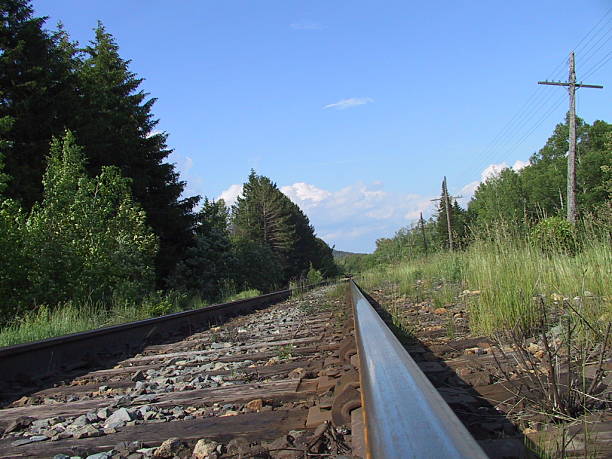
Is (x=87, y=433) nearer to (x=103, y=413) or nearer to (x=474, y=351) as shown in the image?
(x=103, y=413)

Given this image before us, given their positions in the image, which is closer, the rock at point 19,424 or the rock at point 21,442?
the rock at point 21,442

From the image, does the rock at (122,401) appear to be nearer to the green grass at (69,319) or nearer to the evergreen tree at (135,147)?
the green grass at (69,319)

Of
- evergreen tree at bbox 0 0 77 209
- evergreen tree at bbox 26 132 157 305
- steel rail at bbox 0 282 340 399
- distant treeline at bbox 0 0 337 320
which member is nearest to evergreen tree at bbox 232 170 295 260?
distant treeline at bbox 0 0 337 320

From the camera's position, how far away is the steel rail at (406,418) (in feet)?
3.01

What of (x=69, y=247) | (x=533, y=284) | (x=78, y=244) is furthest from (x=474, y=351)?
(x=78, y=244)

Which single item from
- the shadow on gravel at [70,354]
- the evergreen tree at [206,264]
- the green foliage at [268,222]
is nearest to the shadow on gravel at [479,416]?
the shadow on gravel at [70,354]

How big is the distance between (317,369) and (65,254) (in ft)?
28.8

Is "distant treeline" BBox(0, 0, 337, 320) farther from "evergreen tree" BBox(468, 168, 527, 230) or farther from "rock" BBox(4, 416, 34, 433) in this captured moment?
"evergreen tree" BBox(468, 168, 527, 230)

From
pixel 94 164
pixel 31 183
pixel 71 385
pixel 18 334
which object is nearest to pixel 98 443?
pixel 71 385

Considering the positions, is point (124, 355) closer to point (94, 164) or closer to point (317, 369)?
point (317, 369)

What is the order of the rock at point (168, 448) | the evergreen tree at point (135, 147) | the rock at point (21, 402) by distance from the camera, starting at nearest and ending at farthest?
1. the rock at point (168, 448)
2. the rock at point (21, 402)
3. the evergreen tree at point (135, 147)

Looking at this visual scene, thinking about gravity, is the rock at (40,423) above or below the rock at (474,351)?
below

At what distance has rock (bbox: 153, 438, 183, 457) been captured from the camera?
70.7 inches

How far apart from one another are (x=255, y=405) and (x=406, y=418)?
4.28ft
